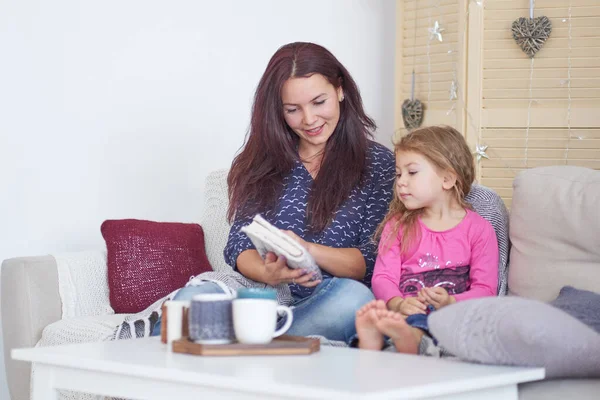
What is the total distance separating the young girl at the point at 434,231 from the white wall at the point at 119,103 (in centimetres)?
132

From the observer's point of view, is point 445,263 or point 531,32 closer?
point 445,263

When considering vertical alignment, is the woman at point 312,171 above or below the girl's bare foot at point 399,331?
above

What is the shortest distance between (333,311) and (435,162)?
1.48 ft

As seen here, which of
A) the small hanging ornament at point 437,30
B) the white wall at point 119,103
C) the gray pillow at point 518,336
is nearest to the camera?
the gray pillow at point 518,336

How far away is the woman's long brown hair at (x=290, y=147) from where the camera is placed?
88.7 inches

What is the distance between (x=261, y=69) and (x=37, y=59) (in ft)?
2.99

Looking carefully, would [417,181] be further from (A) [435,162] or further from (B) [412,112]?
(B) [412,112]

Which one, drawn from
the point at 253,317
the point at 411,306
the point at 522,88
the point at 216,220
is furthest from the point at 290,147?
the point at 522,88

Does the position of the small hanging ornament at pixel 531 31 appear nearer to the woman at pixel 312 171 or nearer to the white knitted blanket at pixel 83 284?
the woman at pixel 312 171

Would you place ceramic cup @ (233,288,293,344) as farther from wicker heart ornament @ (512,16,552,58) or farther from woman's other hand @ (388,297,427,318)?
wicker heart ornament @ (512,16,552,58)

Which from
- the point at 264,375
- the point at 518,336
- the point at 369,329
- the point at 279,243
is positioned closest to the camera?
the point at 264,375

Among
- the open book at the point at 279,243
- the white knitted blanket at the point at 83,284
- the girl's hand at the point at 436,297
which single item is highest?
the open book at the point at 279,243

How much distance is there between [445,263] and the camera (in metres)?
2.01

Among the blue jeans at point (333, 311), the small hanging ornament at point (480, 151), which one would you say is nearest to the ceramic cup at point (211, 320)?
the blue jeans at point (333, 311)
